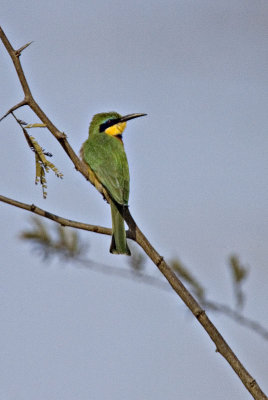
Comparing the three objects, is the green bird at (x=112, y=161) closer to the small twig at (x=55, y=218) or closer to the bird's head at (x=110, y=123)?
the bird's head at (x=110, y=123)

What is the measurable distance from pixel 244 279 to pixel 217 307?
0.20m

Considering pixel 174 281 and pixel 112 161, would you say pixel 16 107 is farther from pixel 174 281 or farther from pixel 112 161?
pixel 112 161

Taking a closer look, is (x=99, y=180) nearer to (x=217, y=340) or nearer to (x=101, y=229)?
(x=101, y=229)

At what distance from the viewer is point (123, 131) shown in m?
3.94

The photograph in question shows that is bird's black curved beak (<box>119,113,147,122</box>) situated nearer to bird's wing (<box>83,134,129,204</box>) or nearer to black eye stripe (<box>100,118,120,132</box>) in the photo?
black eye stripe (<box>100,118,120,132</box>)

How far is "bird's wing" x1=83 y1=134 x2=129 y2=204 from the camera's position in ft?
9.59

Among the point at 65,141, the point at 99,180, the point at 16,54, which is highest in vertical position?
the point at 16,54

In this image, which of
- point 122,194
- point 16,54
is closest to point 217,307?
point 122,194

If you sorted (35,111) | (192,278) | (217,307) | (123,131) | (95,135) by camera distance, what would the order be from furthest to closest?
(123,131), (95,135), (192,278), (217,307), (35,111)

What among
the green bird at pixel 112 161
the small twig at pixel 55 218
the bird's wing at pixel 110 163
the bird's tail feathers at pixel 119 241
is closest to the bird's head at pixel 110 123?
the green bird at pixel 112 161

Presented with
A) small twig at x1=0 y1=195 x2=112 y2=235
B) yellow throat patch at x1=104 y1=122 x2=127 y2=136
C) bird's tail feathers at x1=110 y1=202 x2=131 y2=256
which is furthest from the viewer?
yellow throat patch at x1=104 y1=122 x2=127 y2=136

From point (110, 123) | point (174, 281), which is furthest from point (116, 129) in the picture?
point (174, 281)

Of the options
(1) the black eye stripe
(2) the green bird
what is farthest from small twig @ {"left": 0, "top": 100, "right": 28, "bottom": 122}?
(1) the black eye stripe

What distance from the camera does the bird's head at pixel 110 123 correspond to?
3.86 meters
